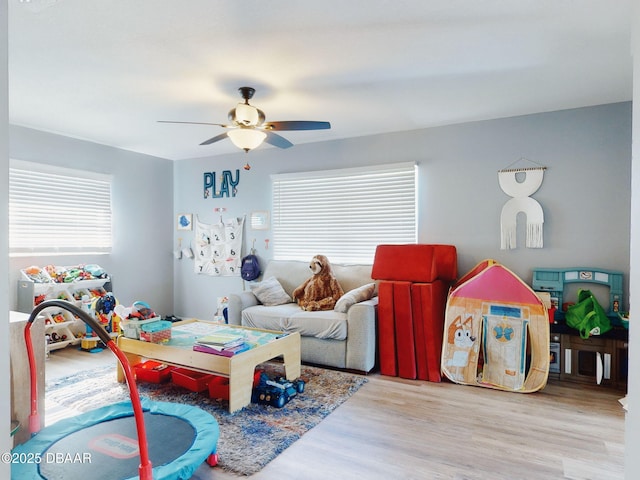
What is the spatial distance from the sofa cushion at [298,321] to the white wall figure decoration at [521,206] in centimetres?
173

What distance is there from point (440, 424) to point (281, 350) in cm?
127

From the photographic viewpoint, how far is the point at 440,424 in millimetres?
2605

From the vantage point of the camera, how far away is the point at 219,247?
5.40m

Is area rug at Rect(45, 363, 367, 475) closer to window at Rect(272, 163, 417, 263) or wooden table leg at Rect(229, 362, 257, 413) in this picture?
wooden table leg at Rect(229, 362, 257, 413)

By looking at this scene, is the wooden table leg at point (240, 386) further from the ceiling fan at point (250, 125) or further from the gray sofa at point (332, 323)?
the ceiling fan at point (250, 125)

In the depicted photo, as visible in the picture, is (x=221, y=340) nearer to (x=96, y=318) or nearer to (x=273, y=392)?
(x=273, y=392)

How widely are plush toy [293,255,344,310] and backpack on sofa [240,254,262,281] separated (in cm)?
87

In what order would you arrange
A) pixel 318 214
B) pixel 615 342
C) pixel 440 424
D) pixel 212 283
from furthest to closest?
pixel 212 283
pixel 318 214
pixel 615 342
pixel 440 424

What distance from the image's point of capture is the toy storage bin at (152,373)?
3297 mm

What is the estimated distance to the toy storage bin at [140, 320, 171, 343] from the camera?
313 centimetres

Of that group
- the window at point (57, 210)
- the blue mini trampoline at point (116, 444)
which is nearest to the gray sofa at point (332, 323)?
the blue mini trampoline at point (116, 444)

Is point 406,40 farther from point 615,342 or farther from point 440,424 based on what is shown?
point 615,342

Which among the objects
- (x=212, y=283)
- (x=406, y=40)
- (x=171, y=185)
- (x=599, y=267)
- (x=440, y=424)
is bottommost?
(x=440, y=424)

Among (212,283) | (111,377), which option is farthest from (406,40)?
(212,283)
